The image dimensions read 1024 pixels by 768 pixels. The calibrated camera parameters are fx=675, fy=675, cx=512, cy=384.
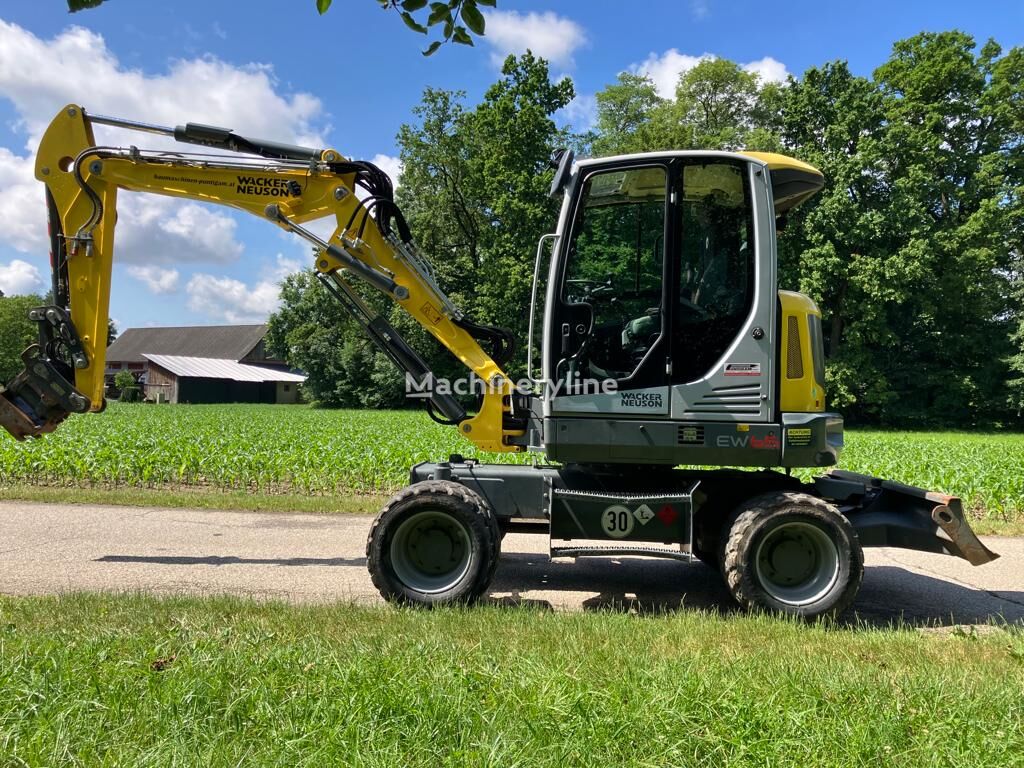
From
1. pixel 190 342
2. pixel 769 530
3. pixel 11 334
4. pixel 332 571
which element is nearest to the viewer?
pixel 769 530

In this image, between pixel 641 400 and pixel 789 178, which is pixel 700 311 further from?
pixel 789 178

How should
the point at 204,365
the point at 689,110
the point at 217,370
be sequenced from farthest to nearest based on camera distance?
the point at 204,365 < the point at 217,370 < the point at 689,110

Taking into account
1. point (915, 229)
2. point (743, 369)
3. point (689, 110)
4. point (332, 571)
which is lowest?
point (332, 571)

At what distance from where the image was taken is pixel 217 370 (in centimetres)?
6112

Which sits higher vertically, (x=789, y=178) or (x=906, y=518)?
(x=789, y=178)

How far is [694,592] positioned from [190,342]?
79.4 metres

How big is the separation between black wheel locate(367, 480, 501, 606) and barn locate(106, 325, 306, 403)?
55985 mm

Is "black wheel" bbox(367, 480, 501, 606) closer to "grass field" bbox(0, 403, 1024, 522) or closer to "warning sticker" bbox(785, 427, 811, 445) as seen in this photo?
"warning sticker" bbox(785, 427, 811, 445)

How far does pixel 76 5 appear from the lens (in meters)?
2.46

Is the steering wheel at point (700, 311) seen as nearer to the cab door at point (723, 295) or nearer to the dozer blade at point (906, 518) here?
the cab door at point (723, 295)

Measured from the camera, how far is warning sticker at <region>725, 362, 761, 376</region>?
5031mm

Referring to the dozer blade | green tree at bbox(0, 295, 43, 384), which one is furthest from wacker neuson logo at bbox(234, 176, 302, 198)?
green tree at bbox(0, 295, 43, 384)

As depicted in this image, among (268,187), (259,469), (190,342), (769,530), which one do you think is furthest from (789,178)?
(190,342)

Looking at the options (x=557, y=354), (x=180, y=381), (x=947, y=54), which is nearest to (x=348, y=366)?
(x=180, y=381)
